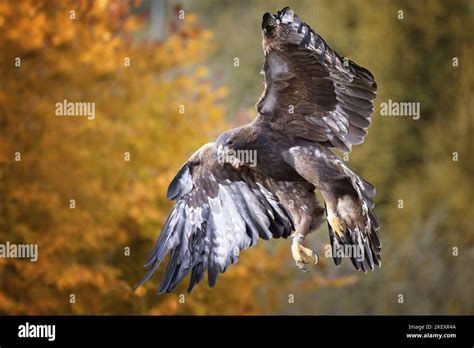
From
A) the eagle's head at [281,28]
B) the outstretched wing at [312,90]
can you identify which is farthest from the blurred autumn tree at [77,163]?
the eagle's head at [281,28]

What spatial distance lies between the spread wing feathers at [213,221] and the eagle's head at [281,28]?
1.26m

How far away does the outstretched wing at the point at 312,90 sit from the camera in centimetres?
637

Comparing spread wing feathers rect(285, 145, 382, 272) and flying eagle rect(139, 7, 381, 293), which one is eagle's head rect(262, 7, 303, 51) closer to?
flying eagle rect(139, 7, 381, 293)

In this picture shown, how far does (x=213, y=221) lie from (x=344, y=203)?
4.14ft

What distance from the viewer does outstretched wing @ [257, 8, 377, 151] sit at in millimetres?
6367

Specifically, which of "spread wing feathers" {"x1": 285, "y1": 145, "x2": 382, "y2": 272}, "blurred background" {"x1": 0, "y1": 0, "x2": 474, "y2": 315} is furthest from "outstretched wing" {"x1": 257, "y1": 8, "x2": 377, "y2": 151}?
"blurred background" {"x1": 0, "y1": 0, "x2": 474, "y2": 315}

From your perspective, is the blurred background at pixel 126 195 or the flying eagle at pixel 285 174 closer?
the flying eagle at pixel 285 174

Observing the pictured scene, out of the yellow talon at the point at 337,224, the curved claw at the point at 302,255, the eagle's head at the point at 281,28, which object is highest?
the eagle's head at the point at 281,28

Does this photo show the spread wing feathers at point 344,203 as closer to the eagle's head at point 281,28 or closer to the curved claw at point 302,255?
the curved claw at point 302,255

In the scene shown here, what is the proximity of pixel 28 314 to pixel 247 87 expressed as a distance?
5.23m

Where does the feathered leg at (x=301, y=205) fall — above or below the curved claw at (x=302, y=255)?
above
